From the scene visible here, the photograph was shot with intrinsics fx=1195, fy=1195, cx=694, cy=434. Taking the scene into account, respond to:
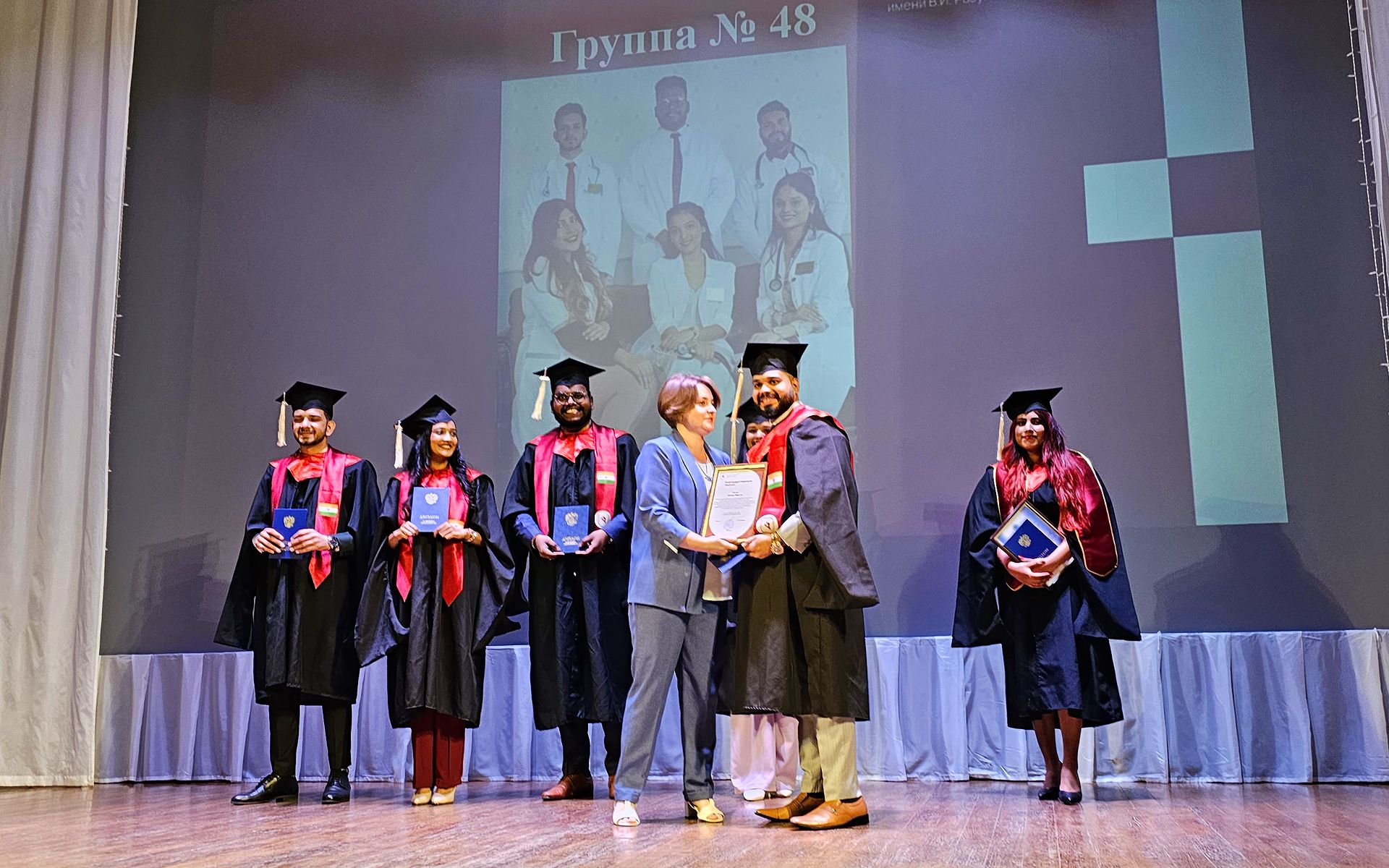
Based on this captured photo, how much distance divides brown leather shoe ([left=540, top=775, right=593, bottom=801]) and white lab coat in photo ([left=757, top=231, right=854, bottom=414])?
2152 mm

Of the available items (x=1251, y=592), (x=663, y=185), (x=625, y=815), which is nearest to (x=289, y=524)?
(x=625, y=815)

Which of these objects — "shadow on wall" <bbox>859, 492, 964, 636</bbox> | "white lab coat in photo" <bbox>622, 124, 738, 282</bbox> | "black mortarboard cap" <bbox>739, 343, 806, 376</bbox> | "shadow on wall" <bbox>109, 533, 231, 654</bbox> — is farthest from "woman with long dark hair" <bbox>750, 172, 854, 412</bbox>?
"shadow on wall" <bbox>109, 533, 231, 654</bbox>

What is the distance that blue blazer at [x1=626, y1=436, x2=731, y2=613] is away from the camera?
3.87 meters

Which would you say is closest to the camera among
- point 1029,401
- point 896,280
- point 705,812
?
point 705,812

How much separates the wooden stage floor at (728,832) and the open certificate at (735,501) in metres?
0.91

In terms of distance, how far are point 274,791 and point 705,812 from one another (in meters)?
2.01

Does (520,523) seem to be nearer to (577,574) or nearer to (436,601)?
(577,574)

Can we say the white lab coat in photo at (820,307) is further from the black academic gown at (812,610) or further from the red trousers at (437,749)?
the red trousers at (437,749)

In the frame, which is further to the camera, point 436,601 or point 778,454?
point 436,601

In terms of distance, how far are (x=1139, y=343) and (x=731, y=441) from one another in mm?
2019

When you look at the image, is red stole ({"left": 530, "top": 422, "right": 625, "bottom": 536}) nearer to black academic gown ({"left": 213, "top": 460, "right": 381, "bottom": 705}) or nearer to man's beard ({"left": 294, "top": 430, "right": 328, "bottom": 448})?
black academic gown ({"left": 213, "top": 460, "right": 381, "bottom": 705})

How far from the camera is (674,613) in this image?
12.8 ft

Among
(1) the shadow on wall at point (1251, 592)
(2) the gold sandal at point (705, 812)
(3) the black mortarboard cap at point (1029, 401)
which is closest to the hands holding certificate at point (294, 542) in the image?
(2) the gold sandal at point (705, 812)

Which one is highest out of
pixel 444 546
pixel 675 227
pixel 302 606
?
pixel 675 227
